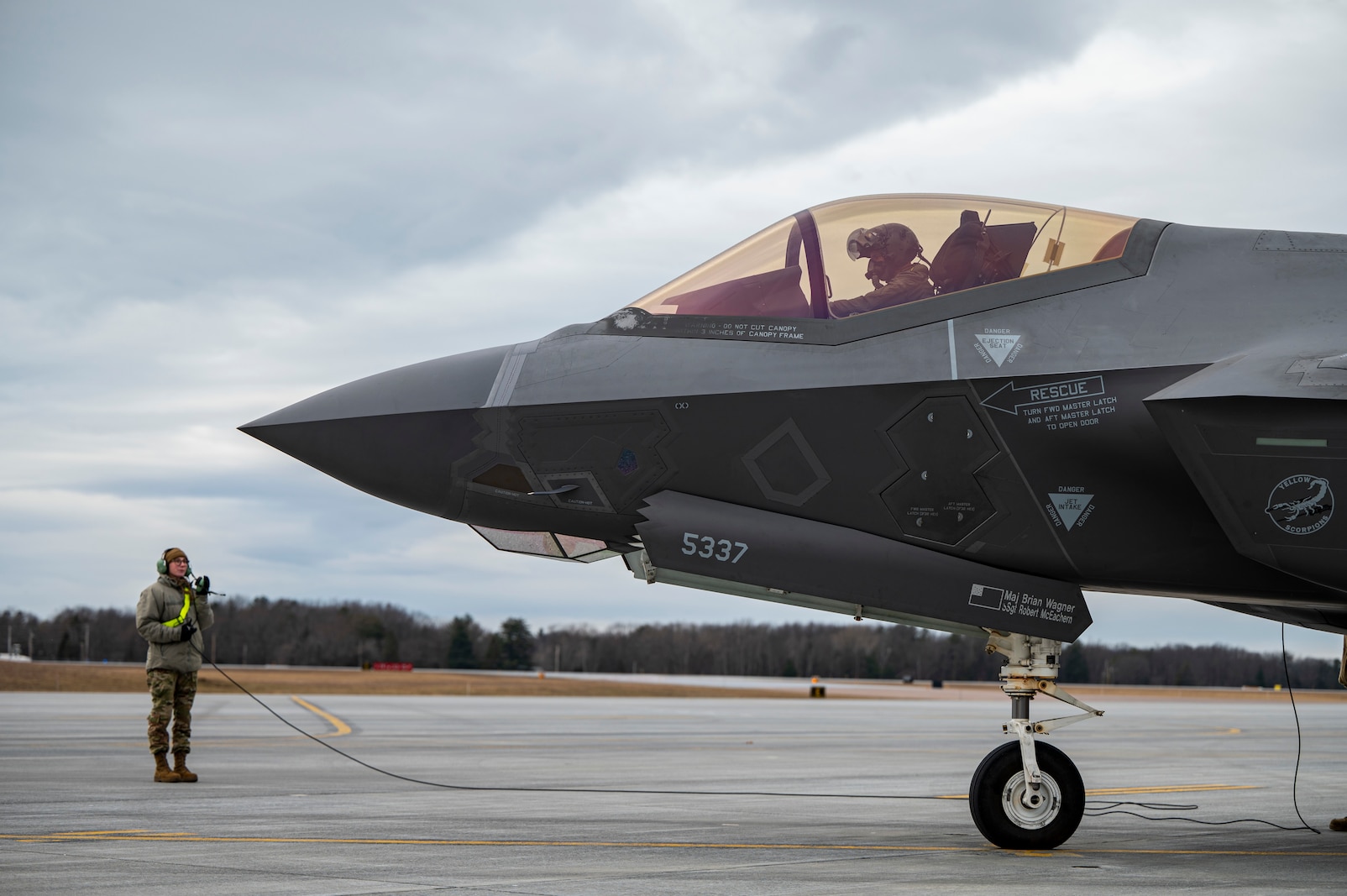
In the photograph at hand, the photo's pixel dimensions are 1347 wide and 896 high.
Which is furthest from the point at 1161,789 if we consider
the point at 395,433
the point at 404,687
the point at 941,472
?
the point at 404,687

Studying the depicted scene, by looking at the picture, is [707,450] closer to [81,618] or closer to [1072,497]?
[1072,497]

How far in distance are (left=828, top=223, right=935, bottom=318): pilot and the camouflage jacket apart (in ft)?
27.5

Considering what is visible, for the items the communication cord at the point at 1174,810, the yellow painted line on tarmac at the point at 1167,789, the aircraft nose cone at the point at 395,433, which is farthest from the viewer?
the yellow painted line on tarmac at the point at 1167,789

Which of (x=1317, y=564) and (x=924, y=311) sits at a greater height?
(x=924, y=311)

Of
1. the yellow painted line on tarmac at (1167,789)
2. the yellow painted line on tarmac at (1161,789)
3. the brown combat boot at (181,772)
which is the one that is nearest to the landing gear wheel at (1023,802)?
the yellow painted line on tarmac at (1161,789)

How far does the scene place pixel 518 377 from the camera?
7.50 meters

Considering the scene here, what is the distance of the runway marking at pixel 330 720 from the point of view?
20328 mm

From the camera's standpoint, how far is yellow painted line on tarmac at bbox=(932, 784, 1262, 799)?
12.6m

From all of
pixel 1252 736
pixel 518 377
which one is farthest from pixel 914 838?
pixel 1252 736

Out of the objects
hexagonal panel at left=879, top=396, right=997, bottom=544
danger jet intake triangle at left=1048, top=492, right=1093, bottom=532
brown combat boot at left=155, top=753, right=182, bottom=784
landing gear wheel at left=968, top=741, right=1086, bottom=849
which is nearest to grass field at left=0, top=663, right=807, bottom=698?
brown combat boot at left=155, top=753, right=182, bottom=784

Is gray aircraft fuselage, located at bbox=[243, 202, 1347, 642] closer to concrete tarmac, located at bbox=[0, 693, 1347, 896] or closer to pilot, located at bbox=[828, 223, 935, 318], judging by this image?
pilot, located at bbox=[828, 223, 935, 318]

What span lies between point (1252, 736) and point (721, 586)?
2182 centimetres

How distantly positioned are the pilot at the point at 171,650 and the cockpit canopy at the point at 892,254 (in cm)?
751

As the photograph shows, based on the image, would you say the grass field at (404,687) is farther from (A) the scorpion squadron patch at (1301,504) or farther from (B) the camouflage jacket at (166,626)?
(A) the scorpion squadron patch at (1301,504)
